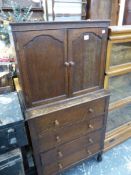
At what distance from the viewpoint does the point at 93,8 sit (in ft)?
10.8

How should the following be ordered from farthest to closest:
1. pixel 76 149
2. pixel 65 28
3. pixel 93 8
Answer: pixel 93 8 → pixel 76 149 → pixel 65 28

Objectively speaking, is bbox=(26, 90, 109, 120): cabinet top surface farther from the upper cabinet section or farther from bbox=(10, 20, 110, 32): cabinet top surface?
bbox=(10, 20, 110, 32): cabinet top surface

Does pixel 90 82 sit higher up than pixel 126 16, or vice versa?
pixel 126 16

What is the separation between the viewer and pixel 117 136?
167 cm

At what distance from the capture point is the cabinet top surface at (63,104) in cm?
101

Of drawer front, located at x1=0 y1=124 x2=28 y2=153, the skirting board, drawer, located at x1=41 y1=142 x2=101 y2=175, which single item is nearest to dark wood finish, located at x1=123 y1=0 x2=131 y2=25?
the skirting board

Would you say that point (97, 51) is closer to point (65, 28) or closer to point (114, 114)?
point (65, 28)

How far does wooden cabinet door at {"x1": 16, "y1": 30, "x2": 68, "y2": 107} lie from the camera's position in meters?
0.84

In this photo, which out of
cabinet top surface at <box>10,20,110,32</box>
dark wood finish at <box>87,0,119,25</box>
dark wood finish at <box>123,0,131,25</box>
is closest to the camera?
cabinet top surface at <box>10,20,110,32</box>

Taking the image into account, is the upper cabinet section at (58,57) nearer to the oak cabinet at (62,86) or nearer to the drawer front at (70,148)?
the oak cabinet at (62,86)

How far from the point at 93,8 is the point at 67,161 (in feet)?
10.2

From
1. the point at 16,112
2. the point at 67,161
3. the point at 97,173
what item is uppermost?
the point at 16,112

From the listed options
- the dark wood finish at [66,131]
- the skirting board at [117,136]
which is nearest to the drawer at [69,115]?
the dark wood finish at [66,131]

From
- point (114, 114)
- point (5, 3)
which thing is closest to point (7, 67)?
point (114, 114)
